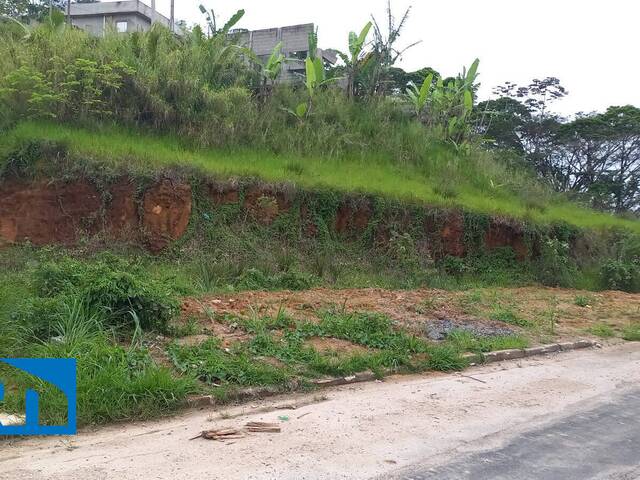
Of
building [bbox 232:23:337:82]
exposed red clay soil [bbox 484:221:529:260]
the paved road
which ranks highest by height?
building [bbox 232:23:337:82]

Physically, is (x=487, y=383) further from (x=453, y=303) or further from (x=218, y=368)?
(x=453, y=303)

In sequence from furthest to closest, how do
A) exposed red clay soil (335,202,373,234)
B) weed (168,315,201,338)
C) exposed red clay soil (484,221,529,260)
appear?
1. exposed red clay soil (484,221,529,260)
2. exposed red clay soil (335,202,373,234)
3. weed (168,315,201,338)

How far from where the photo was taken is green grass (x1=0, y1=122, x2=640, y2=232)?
11.4m

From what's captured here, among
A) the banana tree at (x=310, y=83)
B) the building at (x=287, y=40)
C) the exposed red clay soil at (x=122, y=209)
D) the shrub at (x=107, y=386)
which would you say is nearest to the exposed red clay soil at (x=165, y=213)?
the exposed red clay soil at (x=122, y=209)

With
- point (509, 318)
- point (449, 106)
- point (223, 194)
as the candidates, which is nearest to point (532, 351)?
point (509, 318)

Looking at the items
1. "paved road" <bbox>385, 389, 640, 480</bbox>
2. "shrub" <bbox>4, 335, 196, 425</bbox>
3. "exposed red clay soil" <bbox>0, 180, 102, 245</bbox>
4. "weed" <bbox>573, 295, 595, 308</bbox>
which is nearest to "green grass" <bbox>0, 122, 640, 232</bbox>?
"exposed red clay soil" <bbox>0, 180, 102, 245</bbox>

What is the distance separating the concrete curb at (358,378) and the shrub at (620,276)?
734 cm

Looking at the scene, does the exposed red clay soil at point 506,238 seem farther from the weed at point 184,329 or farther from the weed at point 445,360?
the weed at point 184,329

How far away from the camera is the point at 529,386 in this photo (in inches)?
268

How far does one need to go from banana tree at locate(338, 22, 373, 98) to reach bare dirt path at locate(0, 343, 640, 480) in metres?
13.7

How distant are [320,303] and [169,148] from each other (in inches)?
221

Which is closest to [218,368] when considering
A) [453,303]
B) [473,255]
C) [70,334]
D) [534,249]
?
[70,334]

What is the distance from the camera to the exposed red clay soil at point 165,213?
11328mm

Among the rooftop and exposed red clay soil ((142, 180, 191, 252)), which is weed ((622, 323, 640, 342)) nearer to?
exposed red clay soil ((142, 180, 191, 252))
